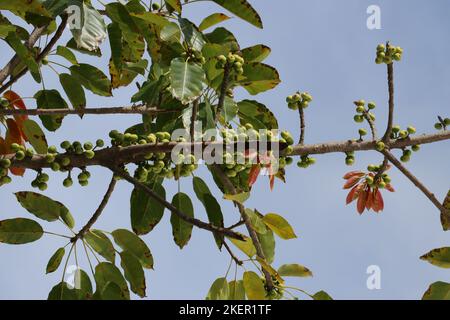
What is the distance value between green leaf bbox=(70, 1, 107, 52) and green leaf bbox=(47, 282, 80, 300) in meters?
1.02

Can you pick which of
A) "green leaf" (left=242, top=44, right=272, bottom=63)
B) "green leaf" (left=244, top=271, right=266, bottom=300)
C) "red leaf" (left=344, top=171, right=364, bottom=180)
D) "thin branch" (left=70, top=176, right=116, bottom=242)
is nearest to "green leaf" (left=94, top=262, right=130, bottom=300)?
"thin branch" (left=70, top=176, right=116, bottom=242)

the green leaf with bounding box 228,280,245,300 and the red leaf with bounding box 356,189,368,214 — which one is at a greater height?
the red leaf with bounding box 356,189,368,214

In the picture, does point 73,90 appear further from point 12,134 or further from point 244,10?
point 244,10

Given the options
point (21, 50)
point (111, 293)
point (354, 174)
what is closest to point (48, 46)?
point (21, 50)

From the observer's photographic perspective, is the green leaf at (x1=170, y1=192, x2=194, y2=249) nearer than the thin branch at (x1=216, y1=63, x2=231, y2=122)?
No

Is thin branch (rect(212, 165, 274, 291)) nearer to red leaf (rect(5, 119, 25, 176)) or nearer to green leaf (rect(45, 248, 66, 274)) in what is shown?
green leaf (rect(45, 248, 66, 274))

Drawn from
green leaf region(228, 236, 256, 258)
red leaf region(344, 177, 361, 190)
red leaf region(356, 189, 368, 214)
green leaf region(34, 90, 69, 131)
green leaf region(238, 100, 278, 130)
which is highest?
green leaf region(34, 90, 69, 131)

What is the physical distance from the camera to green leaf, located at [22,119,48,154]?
12.7 ft

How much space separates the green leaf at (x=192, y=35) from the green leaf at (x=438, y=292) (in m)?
1.53
